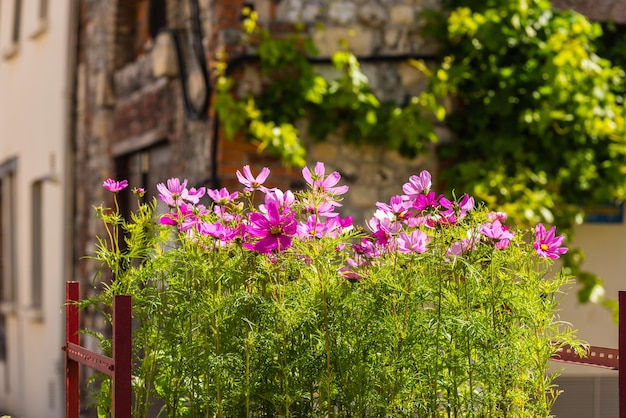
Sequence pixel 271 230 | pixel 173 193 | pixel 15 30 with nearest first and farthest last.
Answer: pixel 271 230 → pixel 173 193 → pixel 15 30

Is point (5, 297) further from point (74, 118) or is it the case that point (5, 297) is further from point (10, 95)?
point (74, 118)

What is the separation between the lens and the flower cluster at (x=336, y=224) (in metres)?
3.48

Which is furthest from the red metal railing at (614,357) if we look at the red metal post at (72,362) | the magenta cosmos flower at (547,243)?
the red metal post at (72,362)

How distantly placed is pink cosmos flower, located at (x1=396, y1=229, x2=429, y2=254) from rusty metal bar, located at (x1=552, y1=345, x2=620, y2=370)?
20.2 inches

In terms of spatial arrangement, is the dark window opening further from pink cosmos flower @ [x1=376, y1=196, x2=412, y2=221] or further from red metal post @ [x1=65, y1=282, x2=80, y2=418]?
pink cosmos flower @ [x1=376, y1=196, x2=412, y2=221]

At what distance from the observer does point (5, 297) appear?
14.7 metres

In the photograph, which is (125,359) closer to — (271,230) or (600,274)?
(271,230)

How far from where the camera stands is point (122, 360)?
3.23 m

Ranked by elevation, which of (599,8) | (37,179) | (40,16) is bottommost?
(37,179)

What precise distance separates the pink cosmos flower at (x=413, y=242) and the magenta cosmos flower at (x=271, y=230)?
29 cm

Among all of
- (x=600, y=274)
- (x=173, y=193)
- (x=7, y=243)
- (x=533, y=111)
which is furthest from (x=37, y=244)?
(x=173, y=193)

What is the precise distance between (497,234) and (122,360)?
104 cm

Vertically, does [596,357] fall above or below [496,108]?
below

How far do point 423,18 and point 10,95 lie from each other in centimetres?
762
